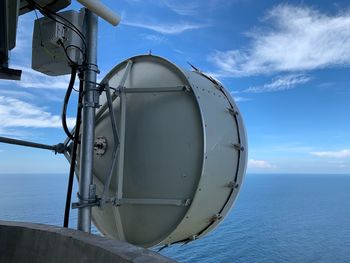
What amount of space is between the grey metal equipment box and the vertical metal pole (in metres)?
0.11

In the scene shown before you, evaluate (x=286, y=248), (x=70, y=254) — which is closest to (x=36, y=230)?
(x=70, y=254)

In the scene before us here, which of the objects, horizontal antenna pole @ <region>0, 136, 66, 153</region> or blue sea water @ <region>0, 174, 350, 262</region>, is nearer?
horizontal antenna pole @ <region>0, 136, 66, 153</region>

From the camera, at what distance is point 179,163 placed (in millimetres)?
3314

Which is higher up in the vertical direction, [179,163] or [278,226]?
[179,163]

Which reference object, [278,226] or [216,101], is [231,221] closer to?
[278,226]

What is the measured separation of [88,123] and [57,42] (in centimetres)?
88

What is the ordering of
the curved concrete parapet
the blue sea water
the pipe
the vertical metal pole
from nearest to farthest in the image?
the curved concrete parapet < the pipe < the vertical metal pole < the blue sea water

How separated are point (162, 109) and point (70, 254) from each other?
Answer: 1681mm

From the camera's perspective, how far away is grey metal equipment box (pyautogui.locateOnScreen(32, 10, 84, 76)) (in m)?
3.25

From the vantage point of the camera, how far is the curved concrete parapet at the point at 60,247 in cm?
240

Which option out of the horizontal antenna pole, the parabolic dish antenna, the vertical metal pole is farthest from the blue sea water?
the vertical metal pole

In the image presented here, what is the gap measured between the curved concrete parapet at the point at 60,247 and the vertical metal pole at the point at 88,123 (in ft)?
0.77

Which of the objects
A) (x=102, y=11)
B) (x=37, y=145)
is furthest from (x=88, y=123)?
(x=102, y=11)

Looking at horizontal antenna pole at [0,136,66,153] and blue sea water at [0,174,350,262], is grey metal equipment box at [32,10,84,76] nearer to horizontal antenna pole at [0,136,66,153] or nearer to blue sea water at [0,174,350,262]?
horizontal antenna pole at [0,136,66,153]
